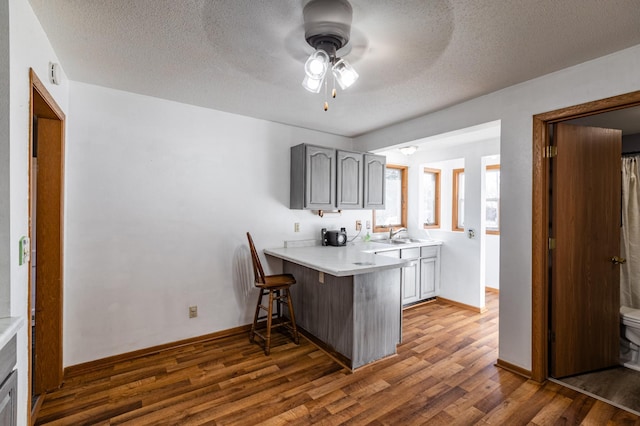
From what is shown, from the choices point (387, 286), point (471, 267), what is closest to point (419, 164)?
point (471, 267)

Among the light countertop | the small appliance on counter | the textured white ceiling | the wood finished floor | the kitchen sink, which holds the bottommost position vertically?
the wood finished floor

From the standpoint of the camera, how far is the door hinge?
2270 millimetres

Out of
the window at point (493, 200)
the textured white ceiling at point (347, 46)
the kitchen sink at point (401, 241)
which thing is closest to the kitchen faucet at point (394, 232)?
the kitchen sink at point (401, 241)

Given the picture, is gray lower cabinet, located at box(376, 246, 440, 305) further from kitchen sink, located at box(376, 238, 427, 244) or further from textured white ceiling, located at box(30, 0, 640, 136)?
textured white ceiling, located at box(30, 0, 640, 136)

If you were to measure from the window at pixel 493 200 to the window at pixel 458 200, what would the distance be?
0.40 metres

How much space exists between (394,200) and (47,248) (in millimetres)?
4073

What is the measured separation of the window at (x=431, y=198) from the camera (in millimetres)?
4906

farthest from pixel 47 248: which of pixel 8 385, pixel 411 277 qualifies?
pixel 411 277

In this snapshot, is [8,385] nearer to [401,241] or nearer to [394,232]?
[401,241]

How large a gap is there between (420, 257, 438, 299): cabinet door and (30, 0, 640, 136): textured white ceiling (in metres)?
2.25

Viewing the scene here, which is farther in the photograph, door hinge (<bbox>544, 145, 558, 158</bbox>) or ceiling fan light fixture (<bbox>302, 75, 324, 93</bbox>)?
door hinge (<bbox>544, 145, 558, 158</bbox>)

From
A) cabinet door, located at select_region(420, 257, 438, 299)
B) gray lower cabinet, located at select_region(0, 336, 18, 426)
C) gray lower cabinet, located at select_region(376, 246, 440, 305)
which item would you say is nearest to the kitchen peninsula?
gray lower cabinet, located at select_region(376, 246, 440, 305)

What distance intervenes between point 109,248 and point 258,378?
1.64m

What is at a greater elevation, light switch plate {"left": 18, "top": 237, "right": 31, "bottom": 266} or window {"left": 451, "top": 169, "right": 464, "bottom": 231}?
window {"left": 451, "top": 169, "right": 464, "bottom": 231}
